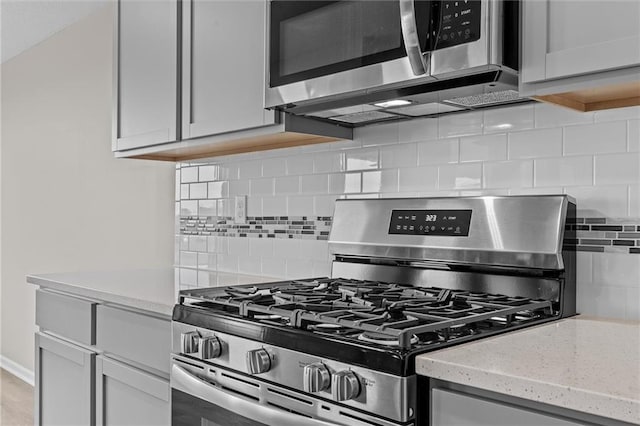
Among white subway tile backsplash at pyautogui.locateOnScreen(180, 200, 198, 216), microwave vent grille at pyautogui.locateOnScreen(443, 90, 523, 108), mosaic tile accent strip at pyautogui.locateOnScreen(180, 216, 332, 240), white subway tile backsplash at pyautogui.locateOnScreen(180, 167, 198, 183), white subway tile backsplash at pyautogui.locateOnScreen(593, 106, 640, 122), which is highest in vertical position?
microwave vent grille at pyautogui.locateOnScreen(443, 90, 523, 108)

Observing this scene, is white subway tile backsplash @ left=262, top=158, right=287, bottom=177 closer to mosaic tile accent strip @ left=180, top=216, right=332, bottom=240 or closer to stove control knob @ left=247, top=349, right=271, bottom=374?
mosaic tile accent strip @ left=180, top=216, right=332, bottom=240

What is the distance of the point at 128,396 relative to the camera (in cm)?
196

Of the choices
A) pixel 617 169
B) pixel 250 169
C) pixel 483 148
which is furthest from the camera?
pixel 250 169

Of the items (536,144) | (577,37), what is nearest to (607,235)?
(536,144)

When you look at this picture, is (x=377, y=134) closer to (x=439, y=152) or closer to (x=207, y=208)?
(x=439, y=152)

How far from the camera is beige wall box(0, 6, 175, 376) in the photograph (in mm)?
3428

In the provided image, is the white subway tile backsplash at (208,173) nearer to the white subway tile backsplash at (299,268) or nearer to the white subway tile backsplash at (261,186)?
the white subway tile backsplash at (261,186)

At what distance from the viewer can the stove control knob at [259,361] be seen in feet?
4.27

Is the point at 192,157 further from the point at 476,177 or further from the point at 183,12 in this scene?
the point at 476,177

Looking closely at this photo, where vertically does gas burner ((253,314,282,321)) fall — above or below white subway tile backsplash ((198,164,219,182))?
below

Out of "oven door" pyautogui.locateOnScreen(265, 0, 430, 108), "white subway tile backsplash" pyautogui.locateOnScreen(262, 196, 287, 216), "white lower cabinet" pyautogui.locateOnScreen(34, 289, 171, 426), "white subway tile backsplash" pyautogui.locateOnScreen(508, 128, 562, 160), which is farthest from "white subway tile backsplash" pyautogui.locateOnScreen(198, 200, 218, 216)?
"white subway tile backsplash" pyautogui.locateOnScreen(508, 128, 562, 160)

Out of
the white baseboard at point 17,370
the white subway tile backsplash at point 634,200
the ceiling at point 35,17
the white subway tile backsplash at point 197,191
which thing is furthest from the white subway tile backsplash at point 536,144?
the white baseboard at point 17,370

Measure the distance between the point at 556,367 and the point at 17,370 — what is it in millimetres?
4484

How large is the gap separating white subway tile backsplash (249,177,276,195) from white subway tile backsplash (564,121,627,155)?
1.18 metres
